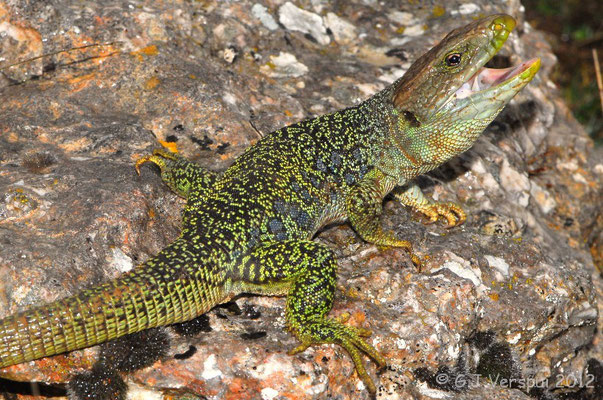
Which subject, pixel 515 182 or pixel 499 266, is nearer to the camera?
pixel 499 266

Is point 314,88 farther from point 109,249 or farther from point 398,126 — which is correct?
point 109,249

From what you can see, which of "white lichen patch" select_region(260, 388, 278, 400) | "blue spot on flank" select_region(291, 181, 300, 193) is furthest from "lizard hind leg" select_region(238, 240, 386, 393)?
"blue spot on flank" select_region(291, 181, 300, 193)

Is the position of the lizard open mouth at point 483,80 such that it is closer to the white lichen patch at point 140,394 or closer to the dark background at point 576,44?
the white lichen patch at point 140,394

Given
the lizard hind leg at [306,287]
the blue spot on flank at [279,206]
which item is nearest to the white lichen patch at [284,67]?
the blue spot on flank at [279,206]

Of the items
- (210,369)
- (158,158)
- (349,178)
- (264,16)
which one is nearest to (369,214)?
(349,178)

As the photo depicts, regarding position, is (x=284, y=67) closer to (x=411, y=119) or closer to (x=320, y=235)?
(x=411, y=119)

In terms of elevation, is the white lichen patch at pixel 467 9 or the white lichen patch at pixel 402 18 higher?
the white lichen patch at pixel 467 9
